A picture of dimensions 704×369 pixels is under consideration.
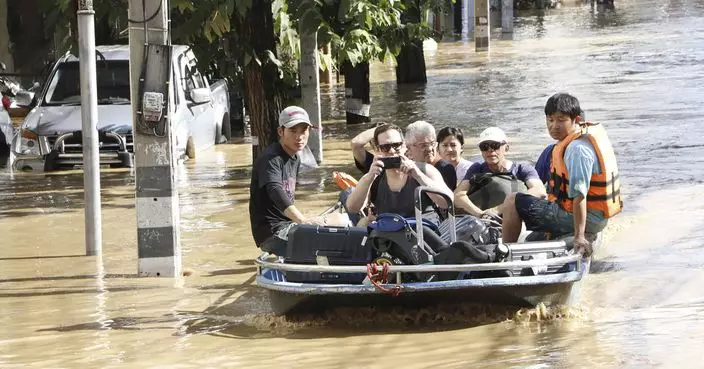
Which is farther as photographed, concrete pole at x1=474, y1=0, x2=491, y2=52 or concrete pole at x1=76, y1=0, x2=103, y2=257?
concrete pole at x1=474, y1=0, x2=491, y2=52

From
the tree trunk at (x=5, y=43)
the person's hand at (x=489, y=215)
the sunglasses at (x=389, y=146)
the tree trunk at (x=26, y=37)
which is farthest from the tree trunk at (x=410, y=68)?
the sunglasses at (x=389, y=146)

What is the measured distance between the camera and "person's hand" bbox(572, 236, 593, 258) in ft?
32.8

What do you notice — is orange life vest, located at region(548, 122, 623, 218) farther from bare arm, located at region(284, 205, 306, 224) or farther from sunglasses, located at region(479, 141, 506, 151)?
bare arm, located at region(284, 205, 306, 224)

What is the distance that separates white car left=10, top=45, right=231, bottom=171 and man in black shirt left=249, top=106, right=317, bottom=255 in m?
6.98

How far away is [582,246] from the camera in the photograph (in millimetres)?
10047

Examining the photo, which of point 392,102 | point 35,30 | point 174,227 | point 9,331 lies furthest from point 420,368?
point 35,30

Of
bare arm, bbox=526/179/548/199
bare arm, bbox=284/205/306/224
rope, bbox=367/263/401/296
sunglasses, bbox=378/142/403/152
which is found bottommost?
rope, bbox=367/263/401/296

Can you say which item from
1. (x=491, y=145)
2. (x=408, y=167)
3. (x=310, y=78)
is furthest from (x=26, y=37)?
(x=408, y=167)

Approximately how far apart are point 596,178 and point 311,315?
223cm

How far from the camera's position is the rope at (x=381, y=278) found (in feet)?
30.7

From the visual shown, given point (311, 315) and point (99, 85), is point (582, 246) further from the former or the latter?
point (99, 85)

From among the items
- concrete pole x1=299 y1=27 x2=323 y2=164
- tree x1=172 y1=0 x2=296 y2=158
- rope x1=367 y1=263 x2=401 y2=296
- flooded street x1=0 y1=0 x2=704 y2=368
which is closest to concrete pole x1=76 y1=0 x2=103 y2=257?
flooded street x1=0 y1=0 x2=704 y2=368

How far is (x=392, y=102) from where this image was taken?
28.8 metres

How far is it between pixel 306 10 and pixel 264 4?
1.57 meters
